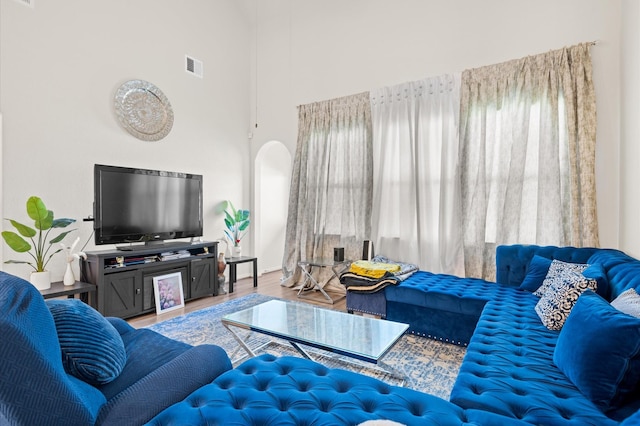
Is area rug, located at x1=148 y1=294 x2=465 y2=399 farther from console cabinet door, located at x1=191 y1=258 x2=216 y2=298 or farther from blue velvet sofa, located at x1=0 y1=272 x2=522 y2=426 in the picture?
blue velvet sofa, located at x1=0 y1=272 x2=522 y2=426

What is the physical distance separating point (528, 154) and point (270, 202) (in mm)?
4152

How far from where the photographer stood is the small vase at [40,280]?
9.34 ft

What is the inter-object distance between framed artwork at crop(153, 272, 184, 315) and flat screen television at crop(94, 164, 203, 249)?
0.51 metres

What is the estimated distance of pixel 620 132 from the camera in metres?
2.83

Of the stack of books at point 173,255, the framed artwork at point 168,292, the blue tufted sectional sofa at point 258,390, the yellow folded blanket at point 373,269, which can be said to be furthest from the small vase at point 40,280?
the yellow folded blanket at point 373,269

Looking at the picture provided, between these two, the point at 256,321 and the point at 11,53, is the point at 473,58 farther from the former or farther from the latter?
the point at 11,53

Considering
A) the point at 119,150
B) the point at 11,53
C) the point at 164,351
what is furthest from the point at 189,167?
the point at 164,351

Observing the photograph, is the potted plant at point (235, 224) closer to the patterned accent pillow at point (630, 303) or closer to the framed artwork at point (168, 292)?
the framed artwork at point (168, 292)

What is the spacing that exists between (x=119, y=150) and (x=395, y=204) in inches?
136

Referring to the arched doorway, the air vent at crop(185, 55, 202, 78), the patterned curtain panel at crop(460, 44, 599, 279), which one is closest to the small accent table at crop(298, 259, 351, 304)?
the arched doorway

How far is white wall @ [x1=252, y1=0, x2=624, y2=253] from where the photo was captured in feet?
9.55

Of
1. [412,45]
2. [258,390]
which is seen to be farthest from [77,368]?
[412,45]

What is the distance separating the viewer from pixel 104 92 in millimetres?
3629

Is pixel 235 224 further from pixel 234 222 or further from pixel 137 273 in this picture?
pixel 137 273
